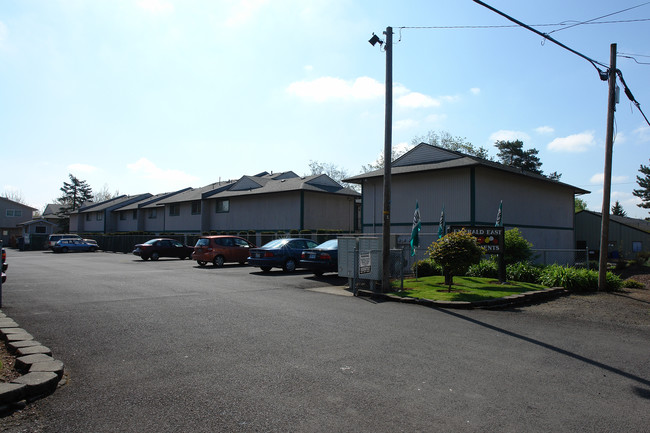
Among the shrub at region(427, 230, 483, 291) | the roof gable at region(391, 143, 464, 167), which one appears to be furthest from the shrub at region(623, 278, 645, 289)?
the roof gable at region(391, 143, 464, 167)

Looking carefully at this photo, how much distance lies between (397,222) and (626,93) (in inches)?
531

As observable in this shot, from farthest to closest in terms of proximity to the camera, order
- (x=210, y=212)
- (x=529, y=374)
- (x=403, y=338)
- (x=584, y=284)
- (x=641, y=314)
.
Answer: (x=210, y=212) → (x=584, y=284) → (x=641, y=314) → (x=403, y=338) → (x=529, y=374)

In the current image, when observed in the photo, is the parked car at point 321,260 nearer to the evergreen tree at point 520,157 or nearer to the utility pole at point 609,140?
the utility pole at point 609,140

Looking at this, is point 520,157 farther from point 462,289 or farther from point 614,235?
point 462,289

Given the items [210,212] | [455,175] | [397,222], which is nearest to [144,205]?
[210,212]

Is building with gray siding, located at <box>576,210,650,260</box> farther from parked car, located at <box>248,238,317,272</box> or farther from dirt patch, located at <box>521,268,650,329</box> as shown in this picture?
Result: parked car, located at <box>248,238,317,272</box>

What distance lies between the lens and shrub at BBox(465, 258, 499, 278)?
1608cm

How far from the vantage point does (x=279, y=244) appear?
19.7m

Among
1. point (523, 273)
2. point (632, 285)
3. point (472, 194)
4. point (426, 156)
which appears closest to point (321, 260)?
point (523, 273)

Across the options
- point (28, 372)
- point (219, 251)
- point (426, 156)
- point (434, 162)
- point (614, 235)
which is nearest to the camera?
point (28, 372)

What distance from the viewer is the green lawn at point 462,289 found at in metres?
11.4

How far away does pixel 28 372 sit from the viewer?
507cm

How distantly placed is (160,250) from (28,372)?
26088mm

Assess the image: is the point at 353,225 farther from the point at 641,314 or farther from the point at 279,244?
the point at 641,314
